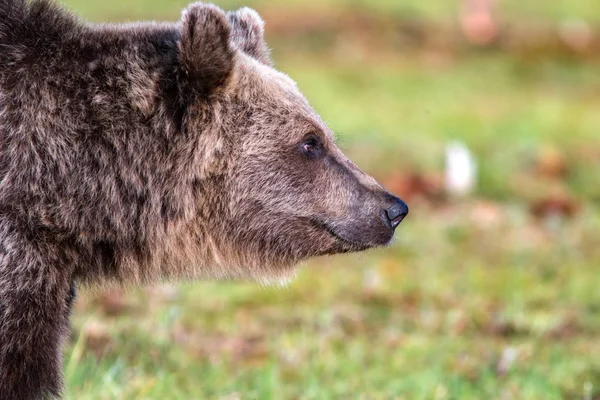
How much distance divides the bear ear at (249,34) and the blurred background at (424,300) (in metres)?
1.29

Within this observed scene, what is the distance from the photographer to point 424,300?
24.2ft

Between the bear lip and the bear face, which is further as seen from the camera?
the bear lip

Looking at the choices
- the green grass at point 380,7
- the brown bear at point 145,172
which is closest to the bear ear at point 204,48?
the brown bear at point 145,172

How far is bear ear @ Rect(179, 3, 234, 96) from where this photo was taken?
3.74 metres

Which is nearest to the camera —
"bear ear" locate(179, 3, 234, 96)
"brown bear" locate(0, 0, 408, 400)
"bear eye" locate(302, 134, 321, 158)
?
"brown bear" locate(0, 0, 408, 400)

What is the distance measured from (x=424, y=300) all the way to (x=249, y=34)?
3.42 m

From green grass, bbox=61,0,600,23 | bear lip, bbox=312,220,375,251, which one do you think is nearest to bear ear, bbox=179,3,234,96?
bear lip, bbox=312,220,375,251

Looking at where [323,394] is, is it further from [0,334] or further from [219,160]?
[0,334]

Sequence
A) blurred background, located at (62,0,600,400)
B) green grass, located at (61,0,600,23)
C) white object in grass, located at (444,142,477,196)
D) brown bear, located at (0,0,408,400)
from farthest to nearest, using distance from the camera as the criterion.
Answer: green grass, located at (61,0,600,23) < white object in grass, located at (444,142,477,196) < blurred background, located at (62,0,600,400) < brown bear, located at (0,0,408,400)

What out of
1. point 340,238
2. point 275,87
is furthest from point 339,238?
point 275,87

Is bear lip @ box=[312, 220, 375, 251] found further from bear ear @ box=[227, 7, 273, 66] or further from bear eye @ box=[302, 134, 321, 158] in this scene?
bear ear @ box=[227, 7, 273, 66]

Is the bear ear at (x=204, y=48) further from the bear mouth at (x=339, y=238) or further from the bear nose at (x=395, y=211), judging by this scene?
the bear nose at (x=395, y=211)

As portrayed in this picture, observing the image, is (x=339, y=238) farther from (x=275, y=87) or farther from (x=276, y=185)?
(x=275, y=87)

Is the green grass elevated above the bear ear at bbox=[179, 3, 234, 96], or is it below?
below
